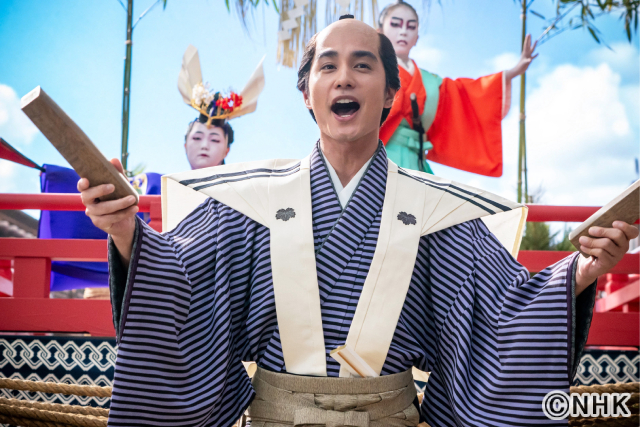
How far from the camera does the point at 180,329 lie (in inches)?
57.9

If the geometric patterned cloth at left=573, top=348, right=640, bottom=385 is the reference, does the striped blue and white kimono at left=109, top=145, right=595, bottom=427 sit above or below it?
above

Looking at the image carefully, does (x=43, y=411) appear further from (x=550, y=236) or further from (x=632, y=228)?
(x=550, y=236)

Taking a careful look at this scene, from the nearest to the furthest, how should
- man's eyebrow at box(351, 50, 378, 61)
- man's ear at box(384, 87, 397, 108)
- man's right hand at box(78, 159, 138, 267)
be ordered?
man's right hand at box(78, 159, 138, 267)
man's eyebrow at box(351, 50, 378, 61)
man's ear at box(384, 87, 397, 108)

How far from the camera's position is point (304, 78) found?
1.90m

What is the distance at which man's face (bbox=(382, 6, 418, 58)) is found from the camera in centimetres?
434


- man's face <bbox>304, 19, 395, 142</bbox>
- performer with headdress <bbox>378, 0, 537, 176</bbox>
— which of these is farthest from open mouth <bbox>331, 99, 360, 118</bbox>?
performer with headdress <bbox>378, 0, 537, 176</bbox>

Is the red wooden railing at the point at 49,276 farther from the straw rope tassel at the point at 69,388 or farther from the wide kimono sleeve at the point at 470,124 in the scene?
the wide kimono sleeve at the point at 470,124

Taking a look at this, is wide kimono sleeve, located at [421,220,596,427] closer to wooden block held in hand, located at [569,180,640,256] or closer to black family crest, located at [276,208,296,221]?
wooden block held in hand, located at [569,180,640,256]

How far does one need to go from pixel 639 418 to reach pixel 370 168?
1.37 metres

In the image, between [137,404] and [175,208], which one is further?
[175,208]

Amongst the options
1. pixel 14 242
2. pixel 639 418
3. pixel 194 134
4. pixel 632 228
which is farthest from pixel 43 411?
pixel 194 134

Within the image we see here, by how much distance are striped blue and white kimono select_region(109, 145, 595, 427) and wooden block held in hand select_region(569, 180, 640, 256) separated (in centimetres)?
16

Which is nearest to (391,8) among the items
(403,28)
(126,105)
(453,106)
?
(403,28)

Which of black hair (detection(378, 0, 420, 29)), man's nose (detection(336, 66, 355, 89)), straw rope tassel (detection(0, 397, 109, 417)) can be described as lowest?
straw rope tassel (detection(0, 397, 109, 417))
